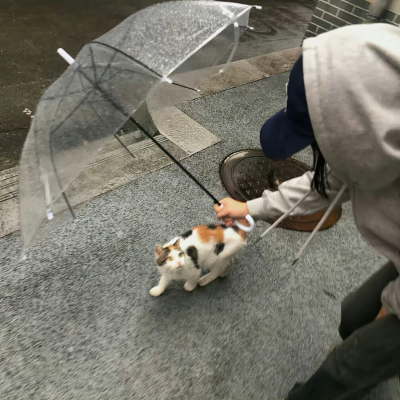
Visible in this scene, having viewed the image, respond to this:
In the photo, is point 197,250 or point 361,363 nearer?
point 361,363

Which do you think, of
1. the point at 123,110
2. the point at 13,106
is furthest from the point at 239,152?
the point at 13,106

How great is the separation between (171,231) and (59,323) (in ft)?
3.23

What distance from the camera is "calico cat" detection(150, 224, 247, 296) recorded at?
1832 millimetres

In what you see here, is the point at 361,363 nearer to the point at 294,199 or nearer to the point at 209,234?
the point at 294,199

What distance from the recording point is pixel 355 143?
98 cm

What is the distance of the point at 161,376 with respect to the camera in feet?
5.96

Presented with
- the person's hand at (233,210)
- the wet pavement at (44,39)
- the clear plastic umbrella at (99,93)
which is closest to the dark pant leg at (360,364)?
the person's hand at (233,210)

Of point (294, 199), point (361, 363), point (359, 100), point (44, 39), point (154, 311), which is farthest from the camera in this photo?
point (44, 39)

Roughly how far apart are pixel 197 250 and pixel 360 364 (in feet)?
3.06

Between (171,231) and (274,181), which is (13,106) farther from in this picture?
(274,181)

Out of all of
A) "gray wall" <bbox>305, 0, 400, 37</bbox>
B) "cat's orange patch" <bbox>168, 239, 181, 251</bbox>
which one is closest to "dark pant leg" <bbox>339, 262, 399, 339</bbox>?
"cat's orange patch" <bbox>168, 239, 181, 251</bbox>

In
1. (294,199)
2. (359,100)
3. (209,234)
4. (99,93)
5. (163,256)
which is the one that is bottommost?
(163,256)

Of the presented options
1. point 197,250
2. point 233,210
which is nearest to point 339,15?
point 233,210

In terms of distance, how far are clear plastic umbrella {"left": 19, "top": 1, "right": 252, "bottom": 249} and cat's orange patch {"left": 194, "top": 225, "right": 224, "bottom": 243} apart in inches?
28.4
